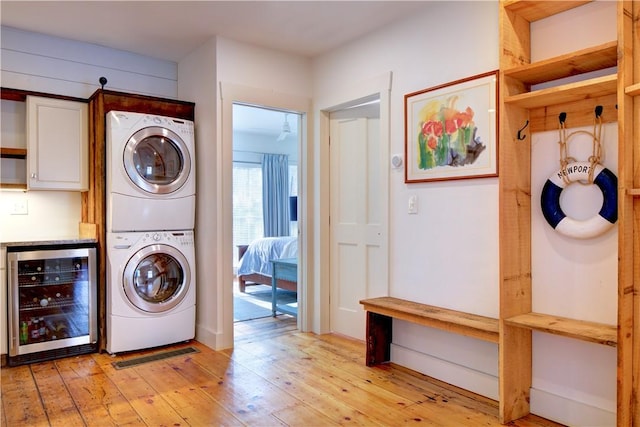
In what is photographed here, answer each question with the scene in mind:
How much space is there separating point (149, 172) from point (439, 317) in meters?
2.47

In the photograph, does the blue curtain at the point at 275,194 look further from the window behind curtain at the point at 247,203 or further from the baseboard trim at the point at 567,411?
the baseboard trim at the point at 567,411

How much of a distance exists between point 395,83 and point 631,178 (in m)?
1.79

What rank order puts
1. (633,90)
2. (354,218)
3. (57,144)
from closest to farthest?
(633,90) < (57,144) < (354,218)

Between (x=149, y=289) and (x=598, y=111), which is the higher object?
(x=598, y=111)

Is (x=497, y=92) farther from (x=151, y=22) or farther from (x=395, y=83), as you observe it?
(x=151, y=22)

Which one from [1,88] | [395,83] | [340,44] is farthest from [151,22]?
[395,83]

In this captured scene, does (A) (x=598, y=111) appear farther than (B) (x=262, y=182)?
No

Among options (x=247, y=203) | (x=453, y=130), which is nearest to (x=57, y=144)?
(x=453, y=130)

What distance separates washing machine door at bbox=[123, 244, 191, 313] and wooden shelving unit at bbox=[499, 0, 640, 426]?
8.27 ft

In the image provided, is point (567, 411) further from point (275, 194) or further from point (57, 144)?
point (275, 194)

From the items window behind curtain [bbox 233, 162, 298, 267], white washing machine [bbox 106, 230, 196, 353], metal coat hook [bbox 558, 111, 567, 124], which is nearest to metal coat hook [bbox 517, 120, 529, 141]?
metal coat hook [bbox 558, 111, 567, 124]

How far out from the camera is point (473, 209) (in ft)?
9.13

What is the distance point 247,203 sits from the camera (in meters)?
7.91

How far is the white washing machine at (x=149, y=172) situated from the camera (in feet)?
11.2
